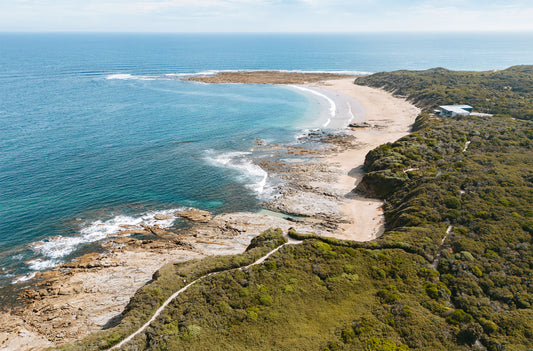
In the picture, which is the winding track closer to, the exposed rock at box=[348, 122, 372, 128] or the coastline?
the coastline

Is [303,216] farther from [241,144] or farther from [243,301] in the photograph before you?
[241,144]

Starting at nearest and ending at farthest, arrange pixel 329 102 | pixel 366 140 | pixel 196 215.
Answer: pixel 196 215 → pixel 366 140 → pixel 329 102

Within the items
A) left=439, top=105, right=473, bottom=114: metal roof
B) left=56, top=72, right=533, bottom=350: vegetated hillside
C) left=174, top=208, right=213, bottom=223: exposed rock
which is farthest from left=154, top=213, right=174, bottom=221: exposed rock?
left=439, top=105, right=473, bottom=114: metal roof

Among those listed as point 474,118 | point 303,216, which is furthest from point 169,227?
point 474,118

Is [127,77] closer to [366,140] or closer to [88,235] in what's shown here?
[366,140]

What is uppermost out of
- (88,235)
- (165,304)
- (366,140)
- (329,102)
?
(329,102)

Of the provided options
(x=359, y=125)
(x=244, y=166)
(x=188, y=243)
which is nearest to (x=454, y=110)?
(x=359, y=125)

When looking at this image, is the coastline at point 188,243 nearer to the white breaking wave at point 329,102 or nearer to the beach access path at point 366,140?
the beach access path at point 366,140
